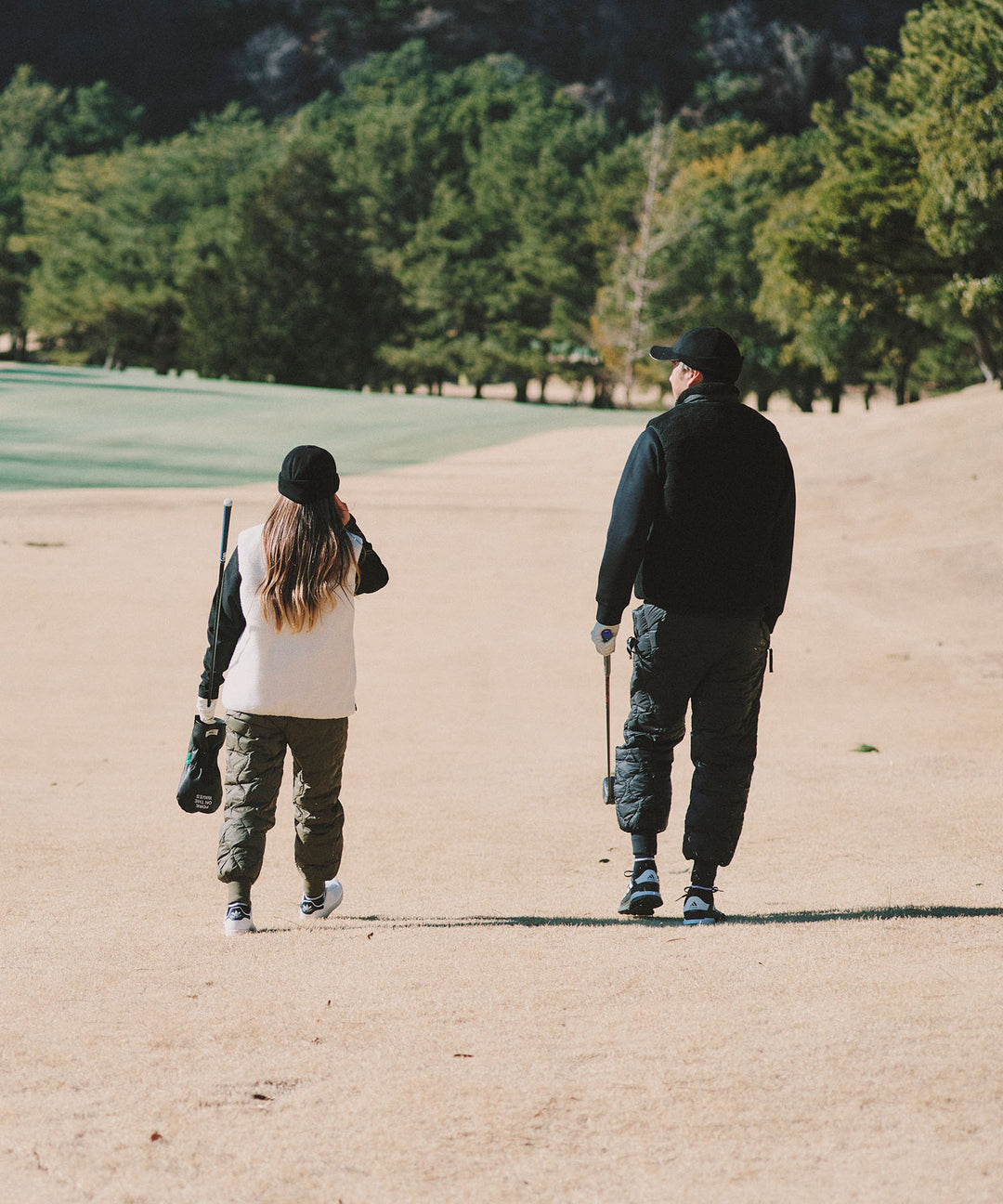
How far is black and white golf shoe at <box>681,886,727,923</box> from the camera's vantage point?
4.88 meters

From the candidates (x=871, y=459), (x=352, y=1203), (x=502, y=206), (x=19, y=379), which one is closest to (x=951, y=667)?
(x=352, y=1203)

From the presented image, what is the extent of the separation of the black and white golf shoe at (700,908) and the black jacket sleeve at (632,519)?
101 cm

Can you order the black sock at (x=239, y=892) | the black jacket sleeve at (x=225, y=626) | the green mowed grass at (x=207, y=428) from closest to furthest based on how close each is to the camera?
1. the black jacket sleeve at (x=225, y=626)
2. the black sock at (x=239, y=892)
3. the green mowed grass at (x=207, y=428)

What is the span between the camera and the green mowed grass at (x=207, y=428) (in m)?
21.9

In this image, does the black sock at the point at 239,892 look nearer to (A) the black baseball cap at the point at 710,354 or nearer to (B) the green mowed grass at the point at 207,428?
(A) the black baseball cap at the point at 710,354

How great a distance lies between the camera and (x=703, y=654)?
4.77m

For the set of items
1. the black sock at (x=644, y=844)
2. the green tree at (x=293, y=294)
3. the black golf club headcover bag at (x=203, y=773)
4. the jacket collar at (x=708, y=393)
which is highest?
the green tree at (x=293, y=294)

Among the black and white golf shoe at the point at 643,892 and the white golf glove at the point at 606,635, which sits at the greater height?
the white golf glove at the point at 606,635

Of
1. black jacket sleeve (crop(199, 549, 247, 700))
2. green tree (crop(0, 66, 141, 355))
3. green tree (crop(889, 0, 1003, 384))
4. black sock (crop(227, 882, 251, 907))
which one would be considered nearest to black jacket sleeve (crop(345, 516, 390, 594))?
black jacket sleeve (crop(199, 549, 247, 700))

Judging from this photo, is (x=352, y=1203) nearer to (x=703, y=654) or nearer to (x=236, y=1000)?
(x=236, y=1000)

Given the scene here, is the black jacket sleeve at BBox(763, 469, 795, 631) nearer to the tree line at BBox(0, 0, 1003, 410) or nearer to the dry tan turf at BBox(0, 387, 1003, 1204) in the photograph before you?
the dry tan turf at BBox(0, 387, 1003, 1204)

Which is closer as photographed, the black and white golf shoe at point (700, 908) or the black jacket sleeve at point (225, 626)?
the black jacket sleeve at point (225, 626)

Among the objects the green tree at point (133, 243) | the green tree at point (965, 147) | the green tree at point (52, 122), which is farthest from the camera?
the green tree at point (52, 122)

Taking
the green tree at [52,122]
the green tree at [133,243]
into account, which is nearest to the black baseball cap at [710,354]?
the green tree at [133,243]
